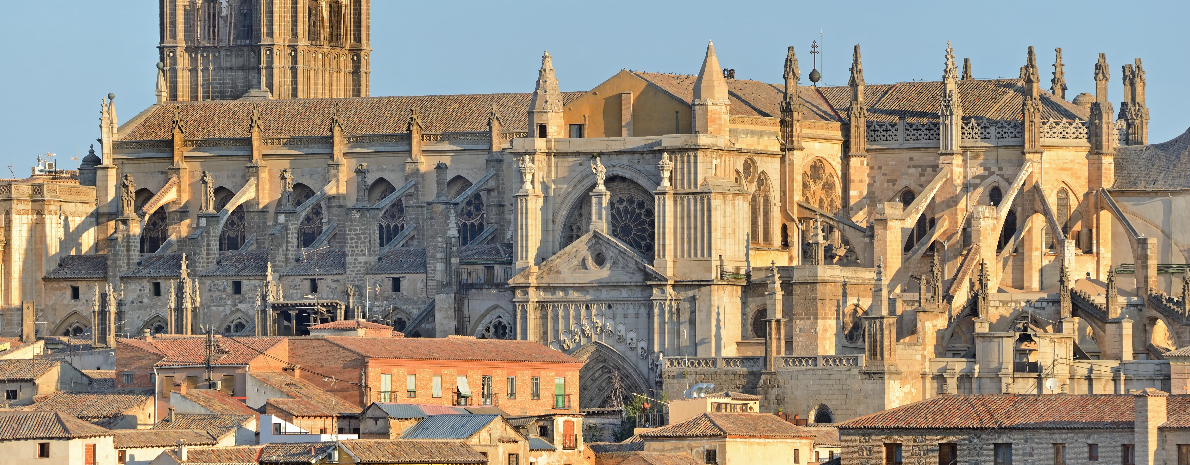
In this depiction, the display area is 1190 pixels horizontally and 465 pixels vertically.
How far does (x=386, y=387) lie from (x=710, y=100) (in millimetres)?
14990

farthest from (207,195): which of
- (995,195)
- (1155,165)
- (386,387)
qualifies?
(1155,165)

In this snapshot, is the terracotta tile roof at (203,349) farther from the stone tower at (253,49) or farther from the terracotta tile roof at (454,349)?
the stone tower at (253,49)

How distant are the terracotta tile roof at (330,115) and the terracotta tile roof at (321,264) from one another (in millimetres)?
6719

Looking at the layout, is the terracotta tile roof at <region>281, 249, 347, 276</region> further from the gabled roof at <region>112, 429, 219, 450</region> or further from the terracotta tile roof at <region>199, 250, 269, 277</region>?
the gabled roof at <region>112, 429, 219, 450</region>

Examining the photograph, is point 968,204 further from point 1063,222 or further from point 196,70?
point 196,70

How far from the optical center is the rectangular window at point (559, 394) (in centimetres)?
8884

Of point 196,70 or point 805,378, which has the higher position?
point 196,70

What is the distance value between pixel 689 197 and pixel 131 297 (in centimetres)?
2437

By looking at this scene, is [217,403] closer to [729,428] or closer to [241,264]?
[729,428]

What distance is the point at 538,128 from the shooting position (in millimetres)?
96125

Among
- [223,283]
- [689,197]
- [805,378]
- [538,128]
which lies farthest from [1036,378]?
[223,283]

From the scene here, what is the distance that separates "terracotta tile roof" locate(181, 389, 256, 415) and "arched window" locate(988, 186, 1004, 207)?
28403mm

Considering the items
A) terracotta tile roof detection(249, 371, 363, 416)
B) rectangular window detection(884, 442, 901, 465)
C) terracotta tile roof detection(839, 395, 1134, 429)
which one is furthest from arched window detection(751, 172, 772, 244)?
rectangular window detection(884, 442, 901, 465)

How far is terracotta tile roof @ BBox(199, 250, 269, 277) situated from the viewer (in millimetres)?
106375
